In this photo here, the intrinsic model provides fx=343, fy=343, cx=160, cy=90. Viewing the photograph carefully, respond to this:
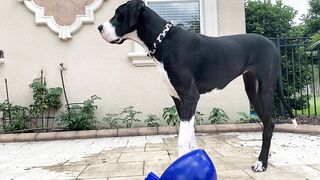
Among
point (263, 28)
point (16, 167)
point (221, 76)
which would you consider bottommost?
point (16, 167)

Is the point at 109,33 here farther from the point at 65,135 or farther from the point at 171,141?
the point at 65,135

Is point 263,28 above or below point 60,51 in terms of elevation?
above

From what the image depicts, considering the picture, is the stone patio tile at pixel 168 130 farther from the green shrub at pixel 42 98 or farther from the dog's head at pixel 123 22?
the dog's head at pixel 123 22

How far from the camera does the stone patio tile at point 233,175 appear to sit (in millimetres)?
2531

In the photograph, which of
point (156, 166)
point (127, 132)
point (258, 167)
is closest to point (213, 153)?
point (156, 166)

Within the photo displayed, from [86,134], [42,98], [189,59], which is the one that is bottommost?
[86,134]

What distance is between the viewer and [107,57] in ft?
20.4

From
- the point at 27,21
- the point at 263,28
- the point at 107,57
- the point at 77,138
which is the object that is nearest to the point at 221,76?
the point at 77,138

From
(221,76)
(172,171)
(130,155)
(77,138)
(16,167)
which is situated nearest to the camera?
(172,171)

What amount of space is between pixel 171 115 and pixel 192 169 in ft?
14.8

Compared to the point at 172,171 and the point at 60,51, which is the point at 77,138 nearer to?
the point at 60,51

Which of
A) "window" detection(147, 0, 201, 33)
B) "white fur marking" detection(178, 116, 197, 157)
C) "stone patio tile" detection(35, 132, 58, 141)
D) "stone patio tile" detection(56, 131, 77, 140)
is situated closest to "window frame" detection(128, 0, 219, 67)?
"window" detection(147, 0, 201, 33)

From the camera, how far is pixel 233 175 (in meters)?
2.61

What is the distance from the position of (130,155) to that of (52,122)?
9.45 ft
